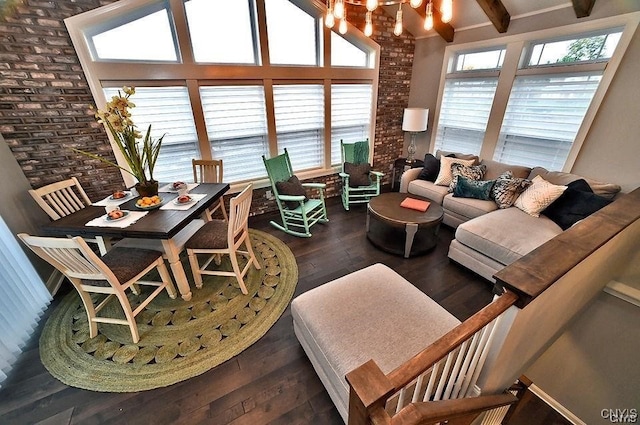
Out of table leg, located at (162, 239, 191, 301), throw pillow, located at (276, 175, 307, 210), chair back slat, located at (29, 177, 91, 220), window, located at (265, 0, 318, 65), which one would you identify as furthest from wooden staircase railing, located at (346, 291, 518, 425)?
window, located at (265, 0, 318, 65)

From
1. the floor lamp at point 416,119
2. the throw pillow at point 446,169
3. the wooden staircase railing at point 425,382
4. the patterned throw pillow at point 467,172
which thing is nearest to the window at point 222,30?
the floor lamp at point 416,119

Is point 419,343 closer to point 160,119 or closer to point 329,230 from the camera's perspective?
point 329,230

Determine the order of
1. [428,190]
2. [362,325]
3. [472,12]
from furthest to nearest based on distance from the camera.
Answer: [428,190], [472,12], [362,325]

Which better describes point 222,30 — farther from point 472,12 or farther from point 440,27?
point 472,12

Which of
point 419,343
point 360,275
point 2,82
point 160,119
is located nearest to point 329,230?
point 360,275

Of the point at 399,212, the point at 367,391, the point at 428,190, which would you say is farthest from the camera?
the point at 428,190

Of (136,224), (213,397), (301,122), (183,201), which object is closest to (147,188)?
(183,201)

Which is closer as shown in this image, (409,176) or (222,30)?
(222,30)

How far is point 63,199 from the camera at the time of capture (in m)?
2.36

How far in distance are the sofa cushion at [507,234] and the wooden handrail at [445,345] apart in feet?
4.92

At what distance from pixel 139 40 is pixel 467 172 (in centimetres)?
417

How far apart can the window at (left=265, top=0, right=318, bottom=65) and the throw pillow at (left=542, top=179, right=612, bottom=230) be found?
3.44m

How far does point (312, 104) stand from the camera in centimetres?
375

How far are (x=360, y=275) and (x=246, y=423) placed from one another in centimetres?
113
